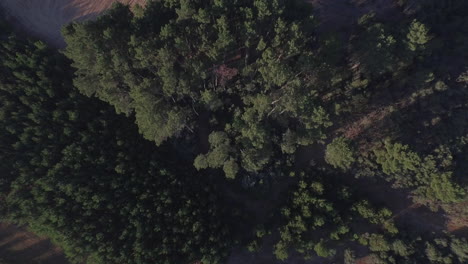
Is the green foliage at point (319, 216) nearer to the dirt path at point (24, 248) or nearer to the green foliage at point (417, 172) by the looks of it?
the green foliage at point (417, 172)

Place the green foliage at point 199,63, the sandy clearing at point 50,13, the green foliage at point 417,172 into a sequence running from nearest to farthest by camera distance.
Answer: the green foliage at point 199,63, the green foliage at point 417,172, the sandy clearing at point 50,13

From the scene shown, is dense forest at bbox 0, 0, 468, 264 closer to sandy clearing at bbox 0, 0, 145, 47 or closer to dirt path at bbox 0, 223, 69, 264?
sandy clearing at bbox 0, 0, 145, 47

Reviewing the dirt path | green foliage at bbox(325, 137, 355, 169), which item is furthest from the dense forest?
the dirt path

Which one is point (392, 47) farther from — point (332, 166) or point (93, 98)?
point (93, 98)

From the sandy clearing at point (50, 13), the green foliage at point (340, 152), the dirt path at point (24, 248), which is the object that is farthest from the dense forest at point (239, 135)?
the dirt path at point (24, 248)

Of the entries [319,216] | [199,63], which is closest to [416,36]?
[319,216]

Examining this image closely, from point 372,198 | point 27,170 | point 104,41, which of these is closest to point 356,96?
point 372,198

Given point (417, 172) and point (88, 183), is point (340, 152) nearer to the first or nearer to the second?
point (417, 172)
